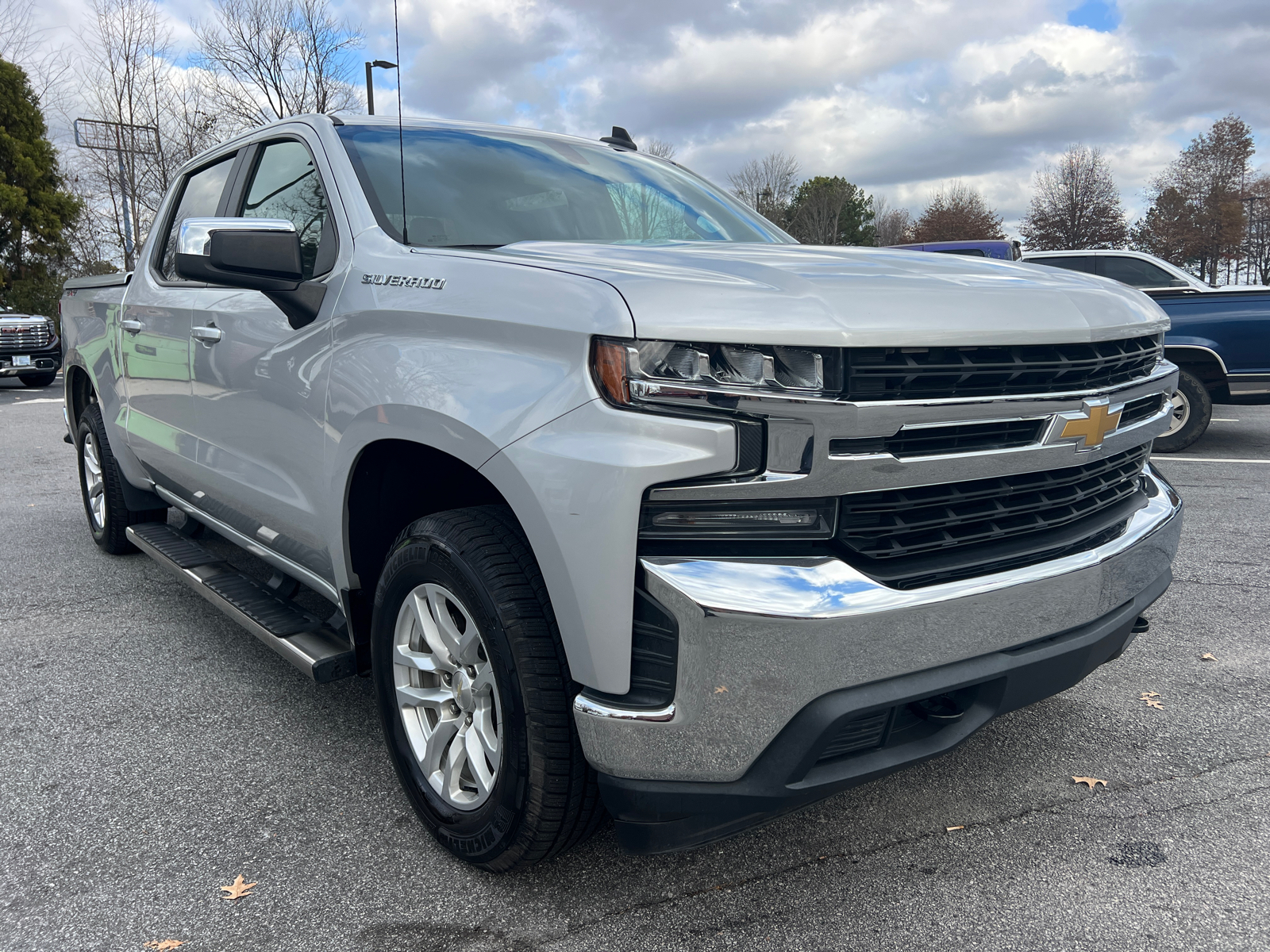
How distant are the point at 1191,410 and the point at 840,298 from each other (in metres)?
7.57

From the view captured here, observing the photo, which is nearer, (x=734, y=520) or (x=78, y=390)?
(x=734, y=520)

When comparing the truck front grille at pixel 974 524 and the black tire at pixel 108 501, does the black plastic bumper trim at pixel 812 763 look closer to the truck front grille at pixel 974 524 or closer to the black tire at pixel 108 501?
the truck front grille at pixel 974 524

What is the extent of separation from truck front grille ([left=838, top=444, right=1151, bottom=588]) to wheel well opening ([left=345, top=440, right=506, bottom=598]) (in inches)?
39.2

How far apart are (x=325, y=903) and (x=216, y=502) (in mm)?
1820

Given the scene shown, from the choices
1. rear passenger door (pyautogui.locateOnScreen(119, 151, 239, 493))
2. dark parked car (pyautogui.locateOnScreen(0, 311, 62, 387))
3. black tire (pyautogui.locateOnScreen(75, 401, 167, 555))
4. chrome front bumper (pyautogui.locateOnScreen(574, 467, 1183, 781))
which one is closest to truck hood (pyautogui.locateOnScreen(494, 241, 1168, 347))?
chrome front bumper (pyautogui.locateOnScreen(574, 467, 1183, 781))

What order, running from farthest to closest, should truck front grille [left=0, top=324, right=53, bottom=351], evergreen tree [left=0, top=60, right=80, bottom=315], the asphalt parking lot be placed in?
1. evergreen tree [left=0, top=60, right=80, bottom=315]
2. truck front grille [left=0, top=324, right=53, bottom=351]
3. the asphalt parking lot

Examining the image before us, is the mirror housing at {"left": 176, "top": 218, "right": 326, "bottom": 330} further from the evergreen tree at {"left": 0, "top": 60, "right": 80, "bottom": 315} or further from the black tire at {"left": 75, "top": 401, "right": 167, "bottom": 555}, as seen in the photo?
the evergreen tree at {"left": 0, "top": 60, "right": 80, "bottom": 315}

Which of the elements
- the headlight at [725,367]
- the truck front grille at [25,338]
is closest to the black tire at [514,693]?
the headlight at [725,367]

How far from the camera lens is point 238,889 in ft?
7.50

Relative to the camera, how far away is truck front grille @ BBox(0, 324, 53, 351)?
629 inches

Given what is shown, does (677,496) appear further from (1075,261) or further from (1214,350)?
(1075,261)

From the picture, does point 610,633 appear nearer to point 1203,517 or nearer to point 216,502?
point 216,502

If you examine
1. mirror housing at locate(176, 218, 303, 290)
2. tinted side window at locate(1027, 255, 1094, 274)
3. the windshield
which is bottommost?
mirror housing at locate(176, 218, 303, 290)

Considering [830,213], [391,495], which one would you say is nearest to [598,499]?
[391,495]
